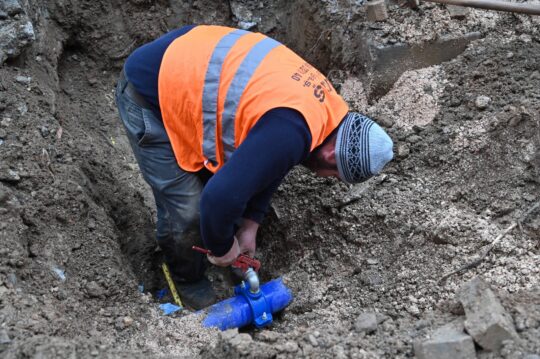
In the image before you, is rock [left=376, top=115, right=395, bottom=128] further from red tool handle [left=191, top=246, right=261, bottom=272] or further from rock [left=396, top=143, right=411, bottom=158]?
red tool handle [left=191, top=246, right=261, bottom=272]

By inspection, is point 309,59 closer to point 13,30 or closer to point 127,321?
point 13,30

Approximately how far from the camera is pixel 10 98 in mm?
3316

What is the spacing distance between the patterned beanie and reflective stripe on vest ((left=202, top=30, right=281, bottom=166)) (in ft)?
1.45

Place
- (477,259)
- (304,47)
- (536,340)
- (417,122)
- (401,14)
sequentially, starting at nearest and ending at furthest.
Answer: (536,340) < (477,259) < (417,122) < (401,14) < (304,47)

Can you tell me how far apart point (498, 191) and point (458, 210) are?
22 cm

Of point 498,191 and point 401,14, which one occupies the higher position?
point 401,14

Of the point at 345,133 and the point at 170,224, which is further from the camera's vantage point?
the point at 170,224

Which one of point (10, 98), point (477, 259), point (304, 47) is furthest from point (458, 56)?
point (10, 98)

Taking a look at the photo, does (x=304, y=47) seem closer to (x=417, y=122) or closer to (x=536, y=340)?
(x=417, y=122)

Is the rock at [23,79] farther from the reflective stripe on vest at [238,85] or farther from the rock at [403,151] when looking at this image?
the rock at [403,151]

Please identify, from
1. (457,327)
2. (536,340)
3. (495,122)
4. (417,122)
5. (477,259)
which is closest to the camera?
(536,340)

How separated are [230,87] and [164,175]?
2.24 feet

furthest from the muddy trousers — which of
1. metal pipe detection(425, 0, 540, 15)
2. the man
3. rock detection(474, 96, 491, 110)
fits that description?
metal pipe detection(425, 0, 540, 15)

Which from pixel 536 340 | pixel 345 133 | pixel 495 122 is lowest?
pixel 536 340
